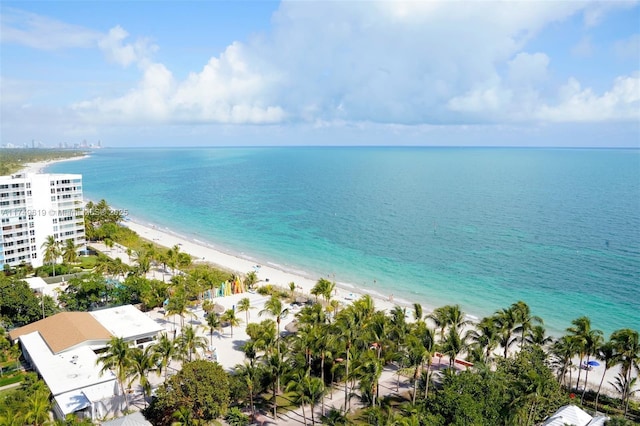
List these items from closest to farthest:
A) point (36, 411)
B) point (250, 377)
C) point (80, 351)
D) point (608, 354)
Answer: point (36, 411) → point (250, 377) → point (608, 354) → point (80, 351)

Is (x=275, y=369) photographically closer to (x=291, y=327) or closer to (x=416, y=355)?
(x=416, y=355)

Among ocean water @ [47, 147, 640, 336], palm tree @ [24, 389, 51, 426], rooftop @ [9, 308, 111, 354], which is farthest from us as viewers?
ocean water @ [47, 147, 640, 336]

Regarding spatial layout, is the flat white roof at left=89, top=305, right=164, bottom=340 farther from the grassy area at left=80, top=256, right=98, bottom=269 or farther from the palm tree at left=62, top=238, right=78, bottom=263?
the palm tree at left=62, top=238, right=78, bottom=263

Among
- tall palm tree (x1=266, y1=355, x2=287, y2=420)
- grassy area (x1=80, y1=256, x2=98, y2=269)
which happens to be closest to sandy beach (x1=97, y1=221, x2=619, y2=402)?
grassy area (x1=80, y1=256, x2=98, y2=269)

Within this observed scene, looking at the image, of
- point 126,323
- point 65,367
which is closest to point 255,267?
point 126,323

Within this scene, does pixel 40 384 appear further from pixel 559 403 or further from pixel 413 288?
pixel 413 288

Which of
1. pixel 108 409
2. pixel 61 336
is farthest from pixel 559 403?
pixel 61 336

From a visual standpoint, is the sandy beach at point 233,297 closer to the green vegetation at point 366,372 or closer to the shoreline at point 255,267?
the shoreline at point 255,267
